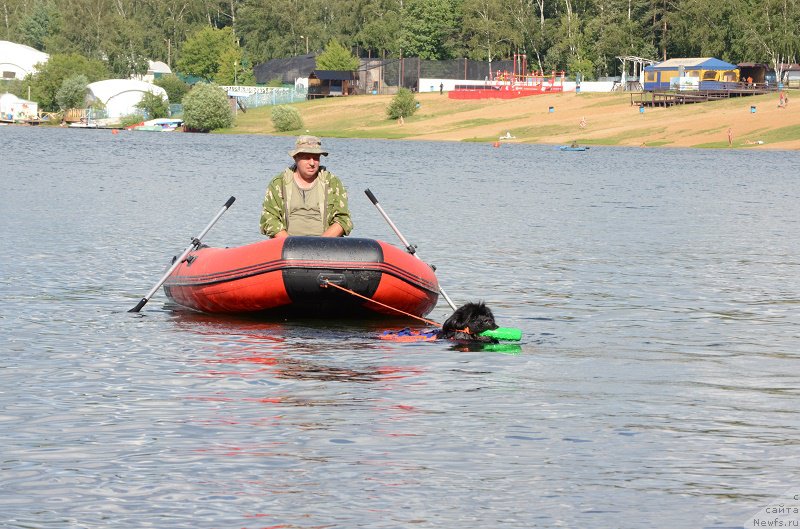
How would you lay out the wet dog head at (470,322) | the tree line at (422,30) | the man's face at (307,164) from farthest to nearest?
the tree line at (422,30) → the man's face at (307,164) → the wet dog head at (470,322)

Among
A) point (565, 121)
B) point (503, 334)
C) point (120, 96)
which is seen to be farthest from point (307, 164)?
point (120, 96)

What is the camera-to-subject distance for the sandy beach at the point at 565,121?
3371 inches

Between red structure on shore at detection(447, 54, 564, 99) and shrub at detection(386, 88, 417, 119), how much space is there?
6532 millimetres

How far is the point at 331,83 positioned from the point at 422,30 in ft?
→ 35.2

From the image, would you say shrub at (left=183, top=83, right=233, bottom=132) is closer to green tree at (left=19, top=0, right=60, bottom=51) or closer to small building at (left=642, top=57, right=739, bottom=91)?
small building at (left=642, top=57, right=739, bottom=91)

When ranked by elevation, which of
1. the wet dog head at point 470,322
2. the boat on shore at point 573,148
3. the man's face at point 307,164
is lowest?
the boat on shore at point 573,148

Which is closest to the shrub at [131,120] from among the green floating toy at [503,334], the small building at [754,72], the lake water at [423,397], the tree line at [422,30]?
the tree line at [422,30]

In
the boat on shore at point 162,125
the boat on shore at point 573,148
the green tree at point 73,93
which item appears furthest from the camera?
the green tree at point 73,93

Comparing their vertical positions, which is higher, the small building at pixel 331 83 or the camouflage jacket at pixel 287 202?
the small building at pixel 331 83

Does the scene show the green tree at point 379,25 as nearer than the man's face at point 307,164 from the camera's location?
No

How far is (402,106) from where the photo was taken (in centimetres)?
11444

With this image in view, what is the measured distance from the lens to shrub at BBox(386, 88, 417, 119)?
114431 mm

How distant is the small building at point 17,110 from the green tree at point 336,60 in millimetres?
29296

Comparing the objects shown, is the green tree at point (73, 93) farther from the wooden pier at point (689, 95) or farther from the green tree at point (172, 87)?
the wooden pier at point (689, 95)
